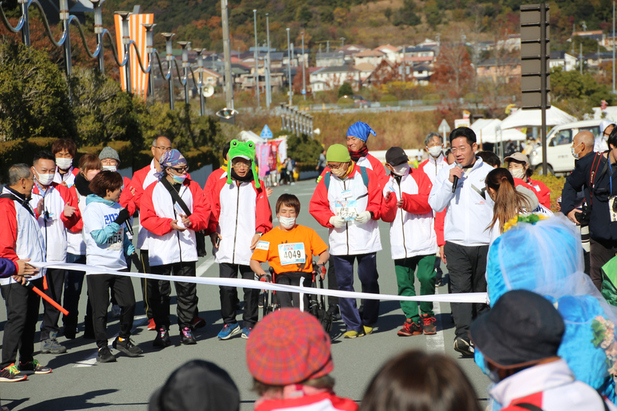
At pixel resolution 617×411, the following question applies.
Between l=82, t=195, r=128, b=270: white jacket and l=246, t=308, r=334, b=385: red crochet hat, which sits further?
l=82, t=195, r=128, b=270: white jacket

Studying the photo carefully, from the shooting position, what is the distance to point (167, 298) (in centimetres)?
743

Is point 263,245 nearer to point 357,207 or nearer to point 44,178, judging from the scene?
point 357,207

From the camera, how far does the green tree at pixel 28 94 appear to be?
15.4 metres

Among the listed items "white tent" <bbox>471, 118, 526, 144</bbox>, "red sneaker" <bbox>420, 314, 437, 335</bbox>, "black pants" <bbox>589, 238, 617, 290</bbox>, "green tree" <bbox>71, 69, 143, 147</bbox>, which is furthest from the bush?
"red sneaker" <bbox>420, 314, 437, 335</bbox>

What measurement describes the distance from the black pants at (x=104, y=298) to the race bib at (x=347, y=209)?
7.65 ft

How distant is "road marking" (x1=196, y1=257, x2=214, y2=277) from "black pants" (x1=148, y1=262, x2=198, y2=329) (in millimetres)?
3733

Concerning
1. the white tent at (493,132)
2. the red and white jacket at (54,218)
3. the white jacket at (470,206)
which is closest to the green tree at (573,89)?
the white tent at (493,132)

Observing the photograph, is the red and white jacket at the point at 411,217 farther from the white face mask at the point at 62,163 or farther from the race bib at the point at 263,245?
the white face mask at the point at 62,163

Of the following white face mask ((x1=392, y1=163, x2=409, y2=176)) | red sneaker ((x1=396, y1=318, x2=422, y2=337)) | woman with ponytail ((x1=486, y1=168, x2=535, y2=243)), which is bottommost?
red sneaker ((x1=396, y1=318, x2=422, y2=337))

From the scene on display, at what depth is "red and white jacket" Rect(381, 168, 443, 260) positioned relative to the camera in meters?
7.60

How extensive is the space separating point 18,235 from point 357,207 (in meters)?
3.42

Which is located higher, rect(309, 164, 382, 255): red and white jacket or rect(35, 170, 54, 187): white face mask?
rect(35, 170, 54, 187): white face mask

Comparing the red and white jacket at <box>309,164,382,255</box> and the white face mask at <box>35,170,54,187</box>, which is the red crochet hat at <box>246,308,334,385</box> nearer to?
the red and white jacket at <box>309,164,382,255</box>

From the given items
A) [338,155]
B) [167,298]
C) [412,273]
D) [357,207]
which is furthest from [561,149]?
[167,298]
